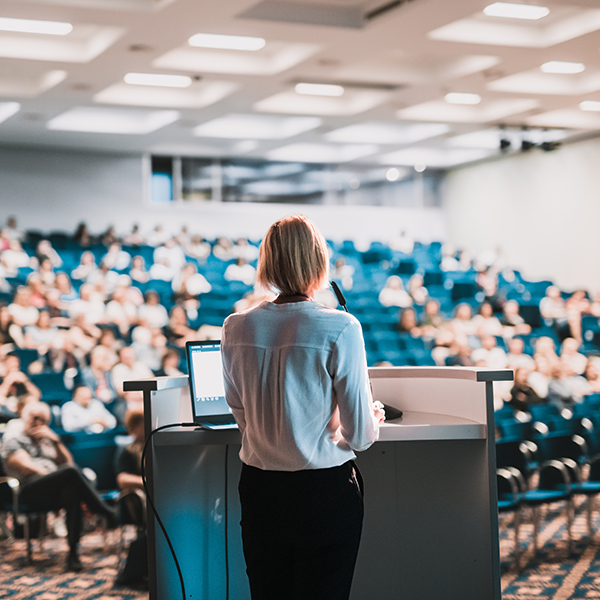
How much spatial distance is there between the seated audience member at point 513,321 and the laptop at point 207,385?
611cm

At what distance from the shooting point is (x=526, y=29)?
666cm

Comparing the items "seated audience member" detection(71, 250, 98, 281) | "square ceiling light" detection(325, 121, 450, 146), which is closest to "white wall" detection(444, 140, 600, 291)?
"square ceiling light" detection(325, 121, 450, 146)

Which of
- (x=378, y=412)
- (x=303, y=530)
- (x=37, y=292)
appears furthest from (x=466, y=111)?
(x=303, y=530)

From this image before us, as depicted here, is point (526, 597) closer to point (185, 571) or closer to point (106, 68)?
point (185, 571)

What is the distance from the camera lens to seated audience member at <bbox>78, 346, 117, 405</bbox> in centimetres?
544

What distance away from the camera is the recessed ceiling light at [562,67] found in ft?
24.9

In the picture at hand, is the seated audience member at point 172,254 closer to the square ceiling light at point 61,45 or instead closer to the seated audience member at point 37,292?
the seated audience member at point 37,292

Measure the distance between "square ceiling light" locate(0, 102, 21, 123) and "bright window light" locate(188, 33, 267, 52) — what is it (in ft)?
9.33

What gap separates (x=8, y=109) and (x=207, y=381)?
7.56 metres

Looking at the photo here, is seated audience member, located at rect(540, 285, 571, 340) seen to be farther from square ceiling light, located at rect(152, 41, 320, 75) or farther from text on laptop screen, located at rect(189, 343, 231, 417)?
text on laptop screen, located at rect(189, 343, 231, 417)

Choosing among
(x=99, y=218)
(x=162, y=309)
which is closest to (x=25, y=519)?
(x=162, y=309)

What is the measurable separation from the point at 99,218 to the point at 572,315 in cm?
661

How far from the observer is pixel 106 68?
714 cm

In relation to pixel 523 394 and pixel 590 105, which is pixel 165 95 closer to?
pixel 590 105
